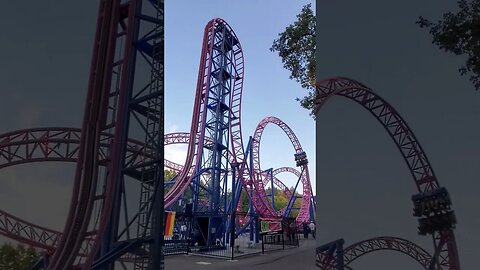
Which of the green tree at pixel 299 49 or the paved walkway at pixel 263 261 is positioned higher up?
the green tree at pixel 299 49

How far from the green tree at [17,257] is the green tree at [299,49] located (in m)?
1.34

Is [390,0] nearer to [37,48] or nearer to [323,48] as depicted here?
[323,48]

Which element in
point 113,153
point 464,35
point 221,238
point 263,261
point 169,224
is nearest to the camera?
point 113,153

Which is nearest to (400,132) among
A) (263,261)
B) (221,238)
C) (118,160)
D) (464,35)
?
(464,35)

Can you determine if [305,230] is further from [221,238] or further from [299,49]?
[299,49]

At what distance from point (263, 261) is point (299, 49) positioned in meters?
1.17

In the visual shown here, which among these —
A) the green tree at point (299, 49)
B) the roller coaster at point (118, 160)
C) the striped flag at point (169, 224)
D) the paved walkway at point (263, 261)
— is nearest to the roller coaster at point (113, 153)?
the roller coaster at point (118, 160)

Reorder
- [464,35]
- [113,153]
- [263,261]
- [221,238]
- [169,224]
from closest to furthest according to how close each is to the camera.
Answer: [113,153] < [169,224] < [464,35] < [263,261] < [221,238]

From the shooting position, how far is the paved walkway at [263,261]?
1716 millimetres

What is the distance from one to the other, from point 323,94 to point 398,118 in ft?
1.23

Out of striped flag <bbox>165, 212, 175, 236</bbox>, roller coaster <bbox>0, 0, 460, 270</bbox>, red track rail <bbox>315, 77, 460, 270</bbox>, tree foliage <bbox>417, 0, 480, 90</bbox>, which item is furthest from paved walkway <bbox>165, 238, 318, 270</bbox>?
tree foliage <bbox>417, 0, 480, 90</bbox>

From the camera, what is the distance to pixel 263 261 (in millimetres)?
1841

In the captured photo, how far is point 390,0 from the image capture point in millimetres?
1841

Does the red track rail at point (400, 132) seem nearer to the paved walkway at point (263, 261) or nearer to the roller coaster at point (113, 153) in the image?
the paved walkway at point (263, 261)
